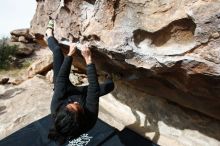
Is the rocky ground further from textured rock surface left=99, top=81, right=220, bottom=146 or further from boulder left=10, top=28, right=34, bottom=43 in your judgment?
boulder left=10, top=28, right=34, bottom=43

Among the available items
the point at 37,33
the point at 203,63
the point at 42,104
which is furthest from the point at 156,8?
the point at 42,104

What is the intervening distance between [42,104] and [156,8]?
3.54 m

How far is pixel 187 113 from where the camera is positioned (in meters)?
3.91

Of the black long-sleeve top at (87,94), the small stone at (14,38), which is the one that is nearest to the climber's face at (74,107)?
the black long-sleeve top at (87,94)

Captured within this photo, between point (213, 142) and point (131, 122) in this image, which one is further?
point (131, 122)

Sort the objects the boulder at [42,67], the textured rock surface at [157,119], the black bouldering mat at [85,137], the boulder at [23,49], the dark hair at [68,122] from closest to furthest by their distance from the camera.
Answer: the dark hair at [68,122] → the textured rock surface at [157,119] → the black bouldering mat at [85,137] → the boulder at [42,67] → the boulder at [23,49]

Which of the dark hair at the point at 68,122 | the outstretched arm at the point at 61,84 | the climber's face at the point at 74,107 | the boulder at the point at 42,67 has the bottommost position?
the boulder at the point at 42,67

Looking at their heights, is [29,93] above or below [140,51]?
below

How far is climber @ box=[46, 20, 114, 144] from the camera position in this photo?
263 cm

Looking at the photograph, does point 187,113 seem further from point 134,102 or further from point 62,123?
point 62,123

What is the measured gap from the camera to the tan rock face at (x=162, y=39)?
2508 mm

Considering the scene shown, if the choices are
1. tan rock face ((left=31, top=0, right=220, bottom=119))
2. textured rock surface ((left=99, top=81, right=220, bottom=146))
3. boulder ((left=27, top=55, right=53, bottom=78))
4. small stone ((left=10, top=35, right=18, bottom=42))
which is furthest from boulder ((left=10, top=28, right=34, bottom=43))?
tan rock face ((left=31, top=0, right=220, bottom=119))

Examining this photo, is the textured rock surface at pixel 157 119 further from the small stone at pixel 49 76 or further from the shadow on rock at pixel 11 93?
the shadow on rock at pixel 11 93

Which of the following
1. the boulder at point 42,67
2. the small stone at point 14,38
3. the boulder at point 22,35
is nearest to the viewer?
the boulder at point 42,67
